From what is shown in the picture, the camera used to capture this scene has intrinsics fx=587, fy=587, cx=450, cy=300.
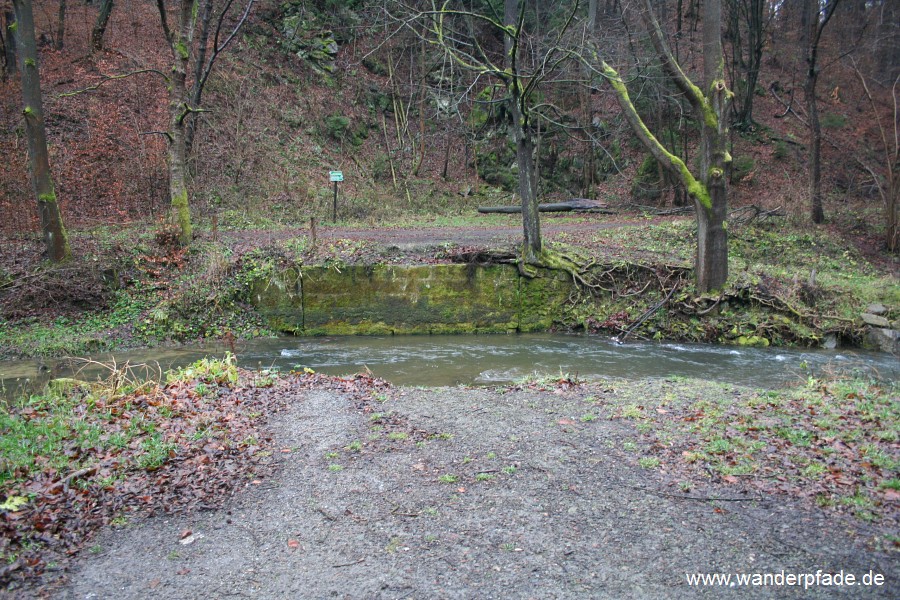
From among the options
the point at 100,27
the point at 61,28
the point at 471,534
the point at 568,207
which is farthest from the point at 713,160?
the point at 61,28

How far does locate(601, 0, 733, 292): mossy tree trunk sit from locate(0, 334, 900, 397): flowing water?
2209mm

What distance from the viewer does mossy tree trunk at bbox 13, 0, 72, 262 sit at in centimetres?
1302

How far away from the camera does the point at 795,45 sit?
33.6 meters

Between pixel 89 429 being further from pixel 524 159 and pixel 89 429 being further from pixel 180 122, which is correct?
pixel 180 122

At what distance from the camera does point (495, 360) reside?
11.9 metres

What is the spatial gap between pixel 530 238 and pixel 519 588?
12.0 meters

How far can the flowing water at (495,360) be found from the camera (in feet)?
34.1

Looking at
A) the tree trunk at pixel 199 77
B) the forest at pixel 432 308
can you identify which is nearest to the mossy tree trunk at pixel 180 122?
the forest at pixel 432 308

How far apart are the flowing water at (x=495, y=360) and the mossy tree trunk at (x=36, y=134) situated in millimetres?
4016

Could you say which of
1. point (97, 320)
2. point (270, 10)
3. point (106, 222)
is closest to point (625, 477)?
point (97, 320)

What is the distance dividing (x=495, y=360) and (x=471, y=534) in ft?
25.0

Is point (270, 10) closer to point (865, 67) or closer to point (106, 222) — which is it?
point (106, 222)

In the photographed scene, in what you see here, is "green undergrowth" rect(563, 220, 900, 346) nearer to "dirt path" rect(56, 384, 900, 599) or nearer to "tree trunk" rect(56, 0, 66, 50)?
"dirt path" rect(56, 384, 900, 599)

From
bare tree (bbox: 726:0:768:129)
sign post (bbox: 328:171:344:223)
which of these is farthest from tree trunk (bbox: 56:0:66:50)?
bare tree (bbox: 726:0:768:129)
